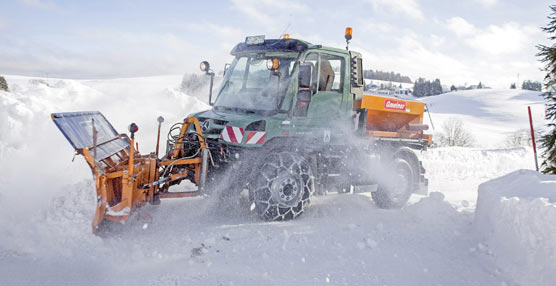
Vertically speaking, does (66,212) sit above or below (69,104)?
below

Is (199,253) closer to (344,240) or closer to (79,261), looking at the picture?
(79,261)

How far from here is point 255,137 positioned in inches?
228

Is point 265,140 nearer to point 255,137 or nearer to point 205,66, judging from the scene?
point 255,137

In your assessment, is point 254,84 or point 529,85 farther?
point 529,85

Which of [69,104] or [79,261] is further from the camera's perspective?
[69,104]

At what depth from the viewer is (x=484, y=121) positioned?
65.6 m

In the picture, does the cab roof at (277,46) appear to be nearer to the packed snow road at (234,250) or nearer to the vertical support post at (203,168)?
the vertical support post at (203,168)

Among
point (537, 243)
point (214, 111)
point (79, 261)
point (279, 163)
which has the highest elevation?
point (214, 111)

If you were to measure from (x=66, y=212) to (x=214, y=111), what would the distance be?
2623 millimetres

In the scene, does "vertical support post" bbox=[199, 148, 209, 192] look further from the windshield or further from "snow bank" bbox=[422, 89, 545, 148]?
"snow bank" bbox=[422, 89, 545, 148]

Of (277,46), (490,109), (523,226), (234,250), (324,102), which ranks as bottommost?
(234,250)

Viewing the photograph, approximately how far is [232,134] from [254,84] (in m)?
1.03

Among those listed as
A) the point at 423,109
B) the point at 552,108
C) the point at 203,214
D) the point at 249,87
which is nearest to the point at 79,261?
the point at 203,214

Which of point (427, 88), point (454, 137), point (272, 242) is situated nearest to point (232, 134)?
point (272, 242)
